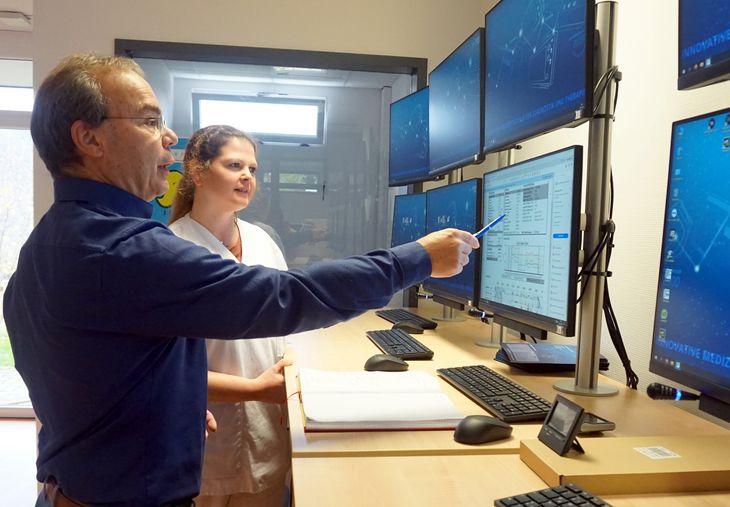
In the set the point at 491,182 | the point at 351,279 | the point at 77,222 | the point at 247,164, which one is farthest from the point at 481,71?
the point at 77,222

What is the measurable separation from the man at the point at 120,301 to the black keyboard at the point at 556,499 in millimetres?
443

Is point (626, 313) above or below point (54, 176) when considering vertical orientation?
below

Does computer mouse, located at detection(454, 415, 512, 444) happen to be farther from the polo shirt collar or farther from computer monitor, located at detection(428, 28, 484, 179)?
computer monitor, located at detection(428, 28, 484, 179)

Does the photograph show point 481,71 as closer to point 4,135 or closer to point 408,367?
point 408,367

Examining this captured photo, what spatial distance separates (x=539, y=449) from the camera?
0.87 meters

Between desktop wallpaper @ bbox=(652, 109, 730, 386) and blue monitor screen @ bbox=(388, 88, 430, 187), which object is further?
blue monitor screen @ bbox=(388, 88, 430, 187)

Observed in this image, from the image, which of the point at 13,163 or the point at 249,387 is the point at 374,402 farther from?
the point at 13,163

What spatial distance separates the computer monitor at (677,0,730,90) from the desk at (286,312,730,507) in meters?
0.62

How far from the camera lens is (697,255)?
930mm

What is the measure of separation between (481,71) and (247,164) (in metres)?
0.84

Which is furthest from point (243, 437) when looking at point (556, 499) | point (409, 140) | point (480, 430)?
point (409, 140)

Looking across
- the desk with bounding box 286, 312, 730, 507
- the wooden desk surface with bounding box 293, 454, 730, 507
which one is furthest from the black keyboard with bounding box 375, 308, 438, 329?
the wooden desk surface with bounding box 293, 454, 730, 507

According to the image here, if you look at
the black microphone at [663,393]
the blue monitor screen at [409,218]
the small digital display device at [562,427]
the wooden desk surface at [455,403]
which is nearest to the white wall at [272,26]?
the blue monitor screen at [409,218]

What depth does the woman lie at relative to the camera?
5.14 ft
